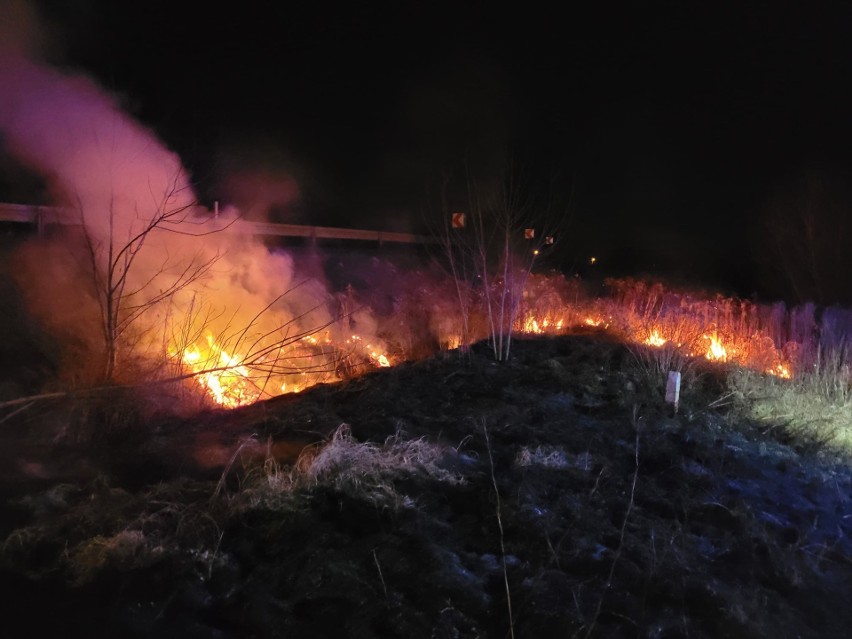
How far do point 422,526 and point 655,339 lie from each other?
6096 millimetres

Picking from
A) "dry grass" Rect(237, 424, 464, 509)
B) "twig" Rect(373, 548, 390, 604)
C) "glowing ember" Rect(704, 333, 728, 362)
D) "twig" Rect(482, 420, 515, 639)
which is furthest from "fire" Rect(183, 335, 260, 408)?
"glowing ember" Rect(704, 333, 728, 362)

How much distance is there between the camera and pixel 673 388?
252 inches

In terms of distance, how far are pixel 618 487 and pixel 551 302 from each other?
244 inches

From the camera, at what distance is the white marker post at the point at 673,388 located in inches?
250

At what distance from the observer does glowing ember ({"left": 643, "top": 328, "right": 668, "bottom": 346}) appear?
8579 mm

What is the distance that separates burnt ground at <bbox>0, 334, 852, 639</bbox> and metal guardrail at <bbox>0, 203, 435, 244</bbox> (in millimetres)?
3776

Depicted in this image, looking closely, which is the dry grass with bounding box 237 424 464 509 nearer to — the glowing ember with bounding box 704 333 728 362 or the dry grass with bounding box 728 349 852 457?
the dry grass with bounding box 728 349 852 457

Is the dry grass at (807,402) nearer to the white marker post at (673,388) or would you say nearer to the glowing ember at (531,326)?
the white marker post at (673,388)

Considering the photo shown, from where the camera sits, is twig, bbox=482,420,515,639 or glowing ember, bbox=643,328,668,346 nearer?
twig, bbox=482,420,515,639

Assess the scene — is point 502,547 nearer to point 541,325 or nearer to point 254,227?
point 541,325

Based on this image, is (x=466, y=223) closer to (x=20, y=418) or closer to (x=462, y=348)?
(x=462, y=348)

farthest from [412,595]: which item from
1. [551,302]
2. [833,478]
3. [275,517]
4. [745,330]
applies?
[551,302]

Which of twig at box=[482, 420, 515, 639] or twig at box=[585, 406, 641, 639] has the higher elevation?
twig at box=[482, 420, 515, 639]

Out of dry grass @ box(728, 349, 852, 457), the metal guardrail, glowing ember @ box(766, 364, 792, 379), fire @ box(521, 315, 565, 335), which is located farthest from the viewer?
fire @ box(521, 315, 565, 335)
